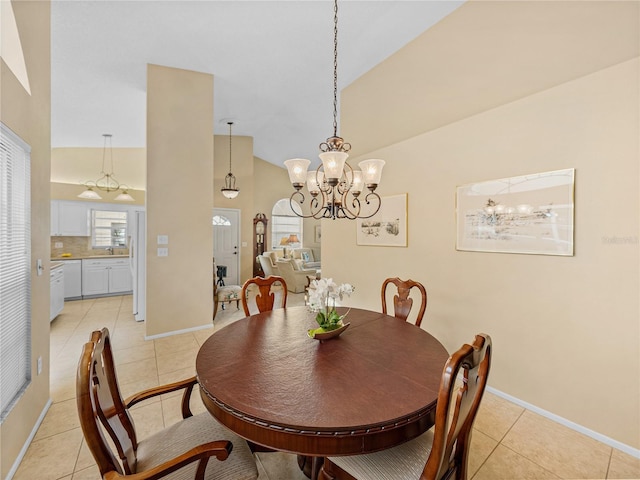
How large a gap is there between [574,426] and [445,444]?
1.88 meters

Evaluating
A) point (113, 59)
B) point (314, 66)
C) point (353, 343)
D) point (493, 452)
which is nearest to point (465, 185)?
point (353, 343)

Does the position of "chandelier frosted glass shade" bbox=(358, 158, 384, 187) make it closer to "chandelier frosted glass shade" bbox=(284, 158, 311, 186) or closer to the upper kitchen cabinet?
"chandelier frosted glass shade" bbox=(284, 158, 311, 186)

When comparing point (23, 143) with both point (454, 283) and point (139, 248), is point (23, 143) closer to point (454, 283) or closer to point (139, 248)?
point (139, 248)

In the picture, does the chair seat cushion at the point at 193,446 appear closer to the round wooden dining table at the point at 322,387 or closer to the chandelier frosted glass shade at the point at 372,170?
the round wooden dining table at the point at 322,387

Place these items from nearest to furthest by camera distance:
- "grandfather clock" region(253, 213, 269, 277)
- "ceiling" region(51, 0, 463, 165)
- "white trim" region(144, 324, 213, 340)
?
"ceiling" region(51, 0, 463, 165) → "white trim" region(144, 324, 213, 340) → "grandfather clock" region(253, 213, 269, 277)

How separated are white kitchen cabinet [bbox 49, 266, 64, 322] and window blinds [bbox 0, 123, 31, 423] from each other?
9.68 ft

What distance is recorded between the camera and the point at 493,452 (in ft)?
5.90

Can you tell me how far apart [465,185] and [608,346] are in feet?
5.13

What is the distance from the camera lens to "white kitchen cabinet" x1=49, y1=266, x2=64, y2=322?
13.4 feet

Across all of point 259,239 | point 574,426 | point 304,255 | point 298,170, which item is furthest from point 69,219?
point 574,426

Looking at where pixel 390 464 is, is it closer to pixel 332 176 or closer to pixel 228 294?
pixel 332 176

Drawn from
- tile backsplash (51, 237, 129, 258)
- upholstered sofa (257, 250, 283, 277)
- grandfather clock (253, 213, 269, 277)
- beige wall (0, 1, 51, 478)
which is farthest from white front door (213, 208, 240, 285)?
beige wall (0, 1, 51, 478)

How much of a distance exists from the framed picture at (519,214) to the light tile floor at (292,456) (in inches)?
51.5

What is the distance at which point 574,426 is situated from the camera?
201cm
